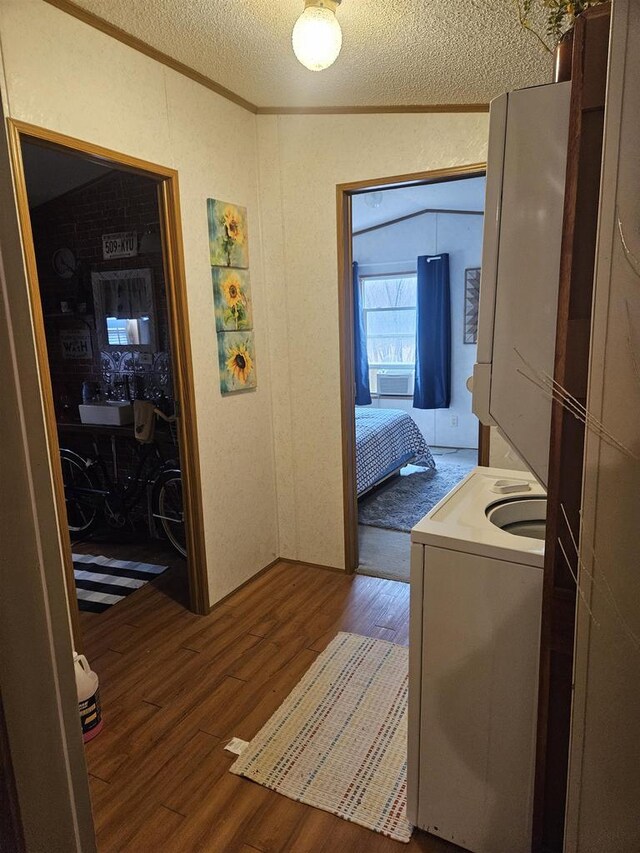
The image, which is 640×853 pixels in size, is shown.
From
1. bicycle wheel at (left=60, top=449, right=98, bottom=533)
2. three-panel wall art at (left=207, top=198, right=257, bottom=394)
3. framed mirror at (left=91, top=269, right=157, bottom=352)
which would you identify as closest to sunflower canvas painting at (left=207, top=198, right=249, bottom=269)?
three-panel wall art at (left=207, top=198, right=257, bottom=394)

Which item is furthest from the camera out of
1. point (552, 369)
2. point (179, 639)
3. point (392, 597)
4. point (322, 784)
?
point (392, 597)

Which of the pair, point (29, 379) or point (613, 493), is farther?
point (613, 493)

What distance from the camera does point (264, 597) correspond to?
118 inches

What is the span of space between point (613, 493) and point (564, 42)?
0.81 m

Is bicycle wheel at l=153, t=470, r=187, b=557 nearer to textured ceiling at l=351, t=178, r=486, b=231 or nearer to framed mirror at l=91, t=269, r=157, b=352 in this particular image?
framed mirror at l=91, t=269, r=157, b=352

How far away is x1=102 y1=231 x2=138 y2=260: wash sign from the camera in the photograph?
362 cm

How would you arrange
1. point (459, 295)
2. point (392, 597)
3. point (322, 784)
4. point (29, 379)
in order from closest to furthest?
point (29, 379), point (322, 784), point (392, 597), point (459, 295)

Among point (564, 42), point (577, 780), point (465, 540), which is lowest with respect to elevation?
point (577, 780)

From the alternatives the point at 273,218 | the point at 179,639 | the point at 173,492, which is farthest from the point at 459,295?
the point at 179,639

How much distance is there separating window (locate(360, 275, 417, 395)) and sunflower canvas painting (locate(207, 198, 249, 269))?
382cm

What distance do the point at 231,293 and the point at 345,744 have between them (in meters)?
2.15

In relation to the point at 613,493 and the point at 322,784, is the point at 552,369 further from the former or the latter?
the point at 322,784

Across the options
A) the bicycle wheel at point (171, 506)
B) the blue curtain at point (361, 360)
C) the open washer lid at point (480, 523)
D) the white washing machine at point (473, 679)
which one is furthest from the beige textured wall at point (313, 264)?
the blue curtain at point (361, 360)

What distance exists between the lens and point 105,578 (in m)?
3.30
